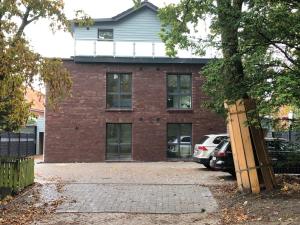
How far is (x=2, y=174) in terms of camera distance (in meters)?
13.1

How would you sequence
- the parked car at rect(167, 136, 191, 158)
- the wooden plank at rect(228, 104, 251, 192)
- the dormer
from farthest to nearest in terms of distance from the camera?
the parked car at rect(167, 136, 191, 158), the dormer, the wooden plank at rect(228, 104, 251, 192)

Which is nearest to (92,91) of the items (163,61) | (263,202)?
(163,61)

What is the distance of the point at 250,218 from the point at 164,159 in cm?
1916

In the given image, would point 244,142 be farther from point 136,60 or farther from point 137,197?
point 136,60

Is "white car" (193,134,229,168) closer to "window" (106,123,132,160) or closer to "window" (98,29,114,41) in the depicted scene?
"window" (106,123,132,160)

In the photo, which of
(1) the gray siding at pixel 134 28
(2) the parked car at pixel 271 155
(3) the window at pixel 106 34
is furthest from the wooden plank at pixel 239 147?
(3) the window at pixel 106 34

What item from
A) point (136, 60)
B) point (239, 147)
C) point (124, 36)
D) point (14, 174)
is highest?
point (124, 36)

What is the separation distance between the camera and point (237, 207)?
11414mm

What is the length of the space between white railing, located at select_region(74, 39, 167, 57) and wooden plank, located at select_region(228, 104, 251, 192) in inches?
665

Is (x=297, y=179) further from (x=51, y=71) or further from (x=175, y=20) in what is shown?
(x=51, y=71)

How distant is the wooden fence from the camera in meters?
13.2

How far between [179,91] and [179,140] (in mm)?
2954

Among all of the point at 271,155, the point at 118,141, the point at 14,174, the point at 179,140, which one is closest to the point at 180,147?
the point at 179,140

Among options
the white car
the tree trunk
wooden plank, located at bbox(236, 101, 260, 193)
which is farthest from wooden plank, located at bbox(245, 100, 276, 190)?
the white car
